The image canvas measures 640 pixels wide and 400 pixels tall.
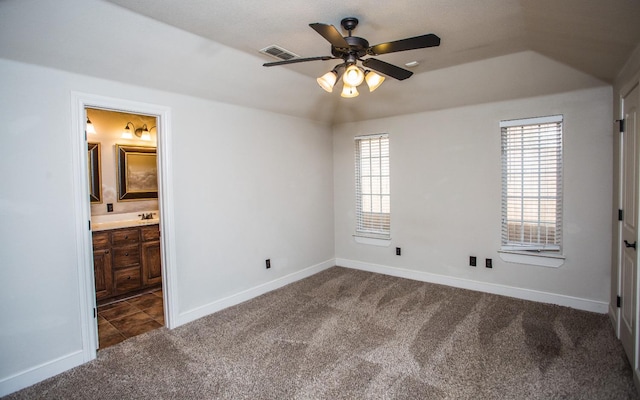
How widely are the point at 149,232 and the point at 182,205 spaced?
1.34 metres

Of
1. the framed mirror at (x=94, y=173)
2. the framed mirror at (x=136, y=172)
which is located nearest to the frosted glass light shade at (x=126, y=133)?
the framed mirror at (x=136, y=172)

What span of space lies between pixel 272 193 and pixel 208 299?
4.97 feet

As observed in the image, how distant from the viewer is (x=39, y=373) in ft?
8.25

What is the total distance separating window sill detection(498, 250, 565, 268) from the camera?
3.68 metres

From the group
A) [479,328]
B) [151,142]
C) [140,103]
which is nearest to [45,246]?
[140,103]

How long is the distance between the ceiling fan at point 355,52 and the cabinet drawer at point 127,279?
3.32m

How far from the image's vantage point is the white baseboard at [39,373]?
93.5 inches

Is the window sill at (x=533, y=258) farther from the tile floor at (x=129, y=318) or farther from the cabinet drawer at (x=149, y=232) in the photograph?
the cabinet drawer at (x=149, y=232)

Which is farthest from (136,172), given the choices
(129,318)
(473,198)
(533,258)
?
(533,258)

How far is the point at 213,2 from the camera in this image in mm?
2182

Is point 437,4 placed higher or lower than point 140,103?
higher

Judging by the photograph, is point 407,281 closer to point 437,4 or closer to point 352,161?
point 352,161

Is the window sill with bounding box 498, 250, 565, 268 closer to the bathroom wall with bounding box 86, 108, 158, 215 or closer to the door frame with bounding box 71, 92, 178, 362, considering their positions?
the door frame with bounding box 71, 92, 178, 362

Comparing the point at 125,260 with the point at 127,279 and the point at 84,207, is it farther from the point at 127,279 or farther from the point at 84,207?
the point at 84,207
